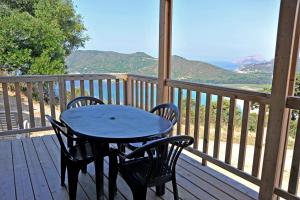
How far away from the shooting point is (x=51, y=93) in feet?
12.6

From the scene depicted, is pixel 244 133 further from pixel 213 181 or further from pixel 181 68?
pixel 181 68

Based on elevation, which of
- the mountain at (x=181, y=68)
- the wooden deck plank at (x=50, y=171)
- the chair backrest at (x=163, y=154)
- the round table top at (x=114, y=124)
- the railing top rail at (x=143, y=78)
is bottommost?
the wooden deck plank at (x=50, y=171)

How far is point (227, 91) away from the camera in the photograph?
8.36 feet

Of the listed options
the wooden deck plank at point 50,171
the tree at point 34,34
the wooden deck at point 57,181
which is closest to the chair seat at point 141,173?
the wooden deck at point 57,181

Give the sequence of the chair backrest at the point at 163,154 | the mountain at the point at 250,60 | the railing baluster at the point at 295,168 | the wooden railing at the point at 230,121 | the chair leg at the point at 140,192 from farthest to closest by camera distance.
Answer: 1. the mountain at the point at 250,60
2. the wooden railing at the point at 230,121
3. the railing baluster at the point at 295,168
4. the chair leg at the point at 140,192
5. the chair backrest at the point at 163,154

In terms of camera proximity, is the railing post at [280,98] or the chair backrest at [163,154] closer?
the chair backrest at [163,154]

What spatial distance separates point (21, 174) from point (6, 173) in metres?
0.18

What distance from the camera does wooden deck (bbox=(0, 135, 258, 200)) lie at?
7.48 ft

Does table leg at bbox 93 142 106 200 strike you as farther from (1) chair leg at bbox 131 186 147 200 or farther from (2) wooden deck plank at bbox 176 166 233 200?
(2) wooden deck plank at bbox 176 166 233 200

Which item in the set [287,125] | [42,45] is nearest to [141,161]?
[287,125]

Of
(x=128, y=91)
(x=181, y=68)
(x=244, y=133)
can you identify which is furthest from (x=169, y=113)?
(x=128, y=91)

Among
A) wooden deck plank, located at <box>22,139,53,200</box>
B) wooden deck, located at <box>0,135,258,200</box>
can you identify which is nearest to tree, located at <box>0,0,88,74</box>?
wooden deck plank, located at <box>22,139,53,200</box>

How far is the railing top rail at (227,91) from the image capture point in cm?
223

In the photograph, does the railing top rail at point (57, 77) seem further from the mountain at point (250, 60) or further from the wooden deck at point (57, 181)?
the mountain at point (250, 60)
